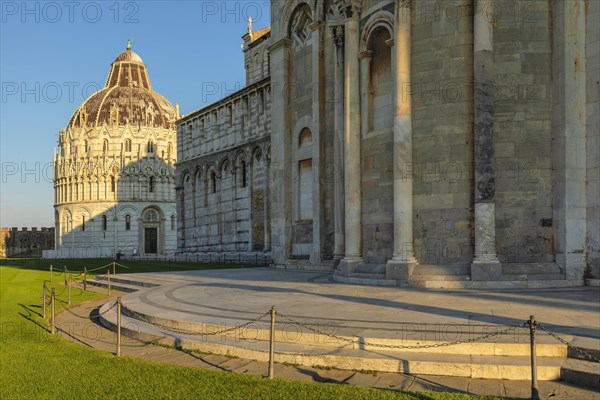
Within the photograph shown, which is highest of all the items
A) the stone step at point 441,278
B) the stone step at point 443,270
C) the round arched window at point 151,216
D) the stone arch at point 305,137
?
the stone arch at point 305,137

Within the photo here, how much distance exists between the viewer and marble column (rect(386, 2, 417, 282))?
1819cm

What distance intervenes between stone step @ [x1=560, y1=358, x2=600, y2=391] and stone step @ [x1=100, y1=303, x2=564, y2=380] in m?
0.11

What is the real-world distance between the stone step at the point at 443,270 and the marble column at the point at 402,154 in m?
0.30

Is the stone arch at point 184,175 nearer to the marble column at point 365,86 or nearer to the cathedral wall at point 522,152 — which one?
the marble column at point 365,86

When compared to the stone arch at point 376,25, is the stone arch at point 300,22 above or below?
above

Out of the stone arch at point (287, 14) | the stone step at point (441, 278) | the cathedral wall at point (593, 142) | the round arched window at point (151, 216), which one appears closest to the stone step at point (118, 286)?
the stone step at point (441, 278)

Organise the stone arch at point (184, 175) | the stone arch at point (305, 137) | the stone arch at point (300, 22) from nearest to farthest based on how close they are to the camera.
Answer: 1. the stone arch at point (305, 137)
2. the stone arch at point (300, 22)
3. the stone arch at point (184, 175)

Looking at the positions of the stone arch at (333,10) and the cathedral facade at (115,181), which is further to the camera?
the cathedral facade at (115,181)

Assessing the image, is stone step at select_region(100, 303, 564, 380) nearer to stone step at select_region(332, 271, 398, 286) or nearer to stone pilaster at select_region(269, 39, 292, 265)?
stone step at select_region(332, 271, 398, 286)

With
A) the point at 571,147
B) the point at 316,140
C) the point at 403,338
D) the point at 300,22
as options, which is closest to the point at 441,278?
the point at 571,147

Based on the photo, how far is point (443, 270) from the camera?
17438 mm

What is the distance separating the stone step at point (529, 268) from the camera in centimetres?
1703

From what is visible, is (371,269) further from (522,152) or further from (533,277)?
(522,152)

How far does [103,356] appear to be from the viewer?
10.2 m
